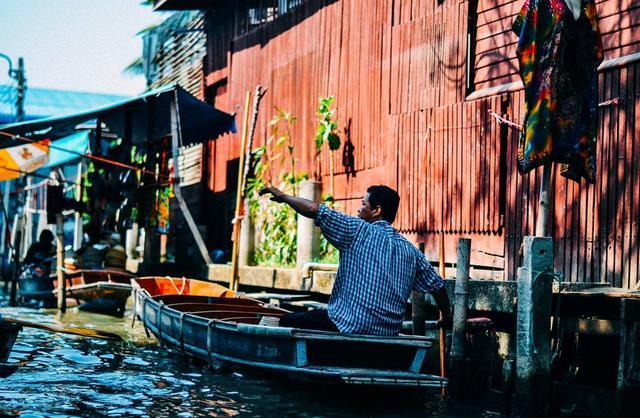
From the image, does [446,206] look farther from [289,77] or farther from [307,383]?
[289,77]

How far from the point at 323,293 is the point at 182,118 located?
6698 mm

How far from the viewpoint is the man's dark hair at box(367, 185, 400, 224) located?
6.97 m

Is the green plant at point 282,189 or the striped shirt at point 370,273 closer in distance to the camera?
the striped shirt at point 370,273

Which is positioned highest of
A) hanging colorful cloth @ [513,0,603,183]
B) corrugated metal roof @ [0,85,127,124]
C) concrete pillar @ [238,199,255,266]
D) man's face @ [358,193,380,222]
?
corrugated metal roof @ [0,85,127,124]

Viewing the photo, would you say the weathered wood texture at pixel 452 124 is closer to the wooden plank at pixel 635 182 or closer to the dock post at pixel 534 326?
the wooden plank at pixel 635 182

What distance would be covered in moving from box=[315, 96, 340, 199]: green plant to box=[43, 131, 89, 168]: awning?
7.26 m

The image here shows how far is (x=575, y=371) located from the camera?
26.8ft

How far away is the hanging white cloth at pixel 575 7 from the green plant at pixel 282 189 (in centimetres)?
769

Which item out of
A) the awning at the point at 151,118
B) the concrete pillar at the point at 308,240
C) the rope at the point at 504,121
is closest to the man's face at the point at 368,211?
the rope at the point at 504,121

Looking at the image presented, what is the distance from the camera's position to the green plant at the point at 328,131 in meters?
13.8

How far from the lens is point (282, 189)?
49.9ft

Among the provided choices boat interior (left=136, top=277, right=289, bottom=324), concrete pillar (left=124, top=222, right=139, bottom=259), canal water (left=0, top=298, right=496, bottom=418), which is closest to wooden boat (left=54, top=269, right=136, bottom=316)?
boat interior (left=136, top=277, right=289, bottom=324)

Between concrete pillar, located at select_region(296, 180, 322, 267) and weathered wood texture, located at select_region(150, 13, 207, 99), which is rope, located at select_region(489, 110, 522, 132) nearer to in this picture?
concrete pillar, located at select_region(296, 180, 322, 267)

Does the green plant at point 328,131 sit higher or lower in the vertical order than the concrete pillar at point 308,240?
higher
